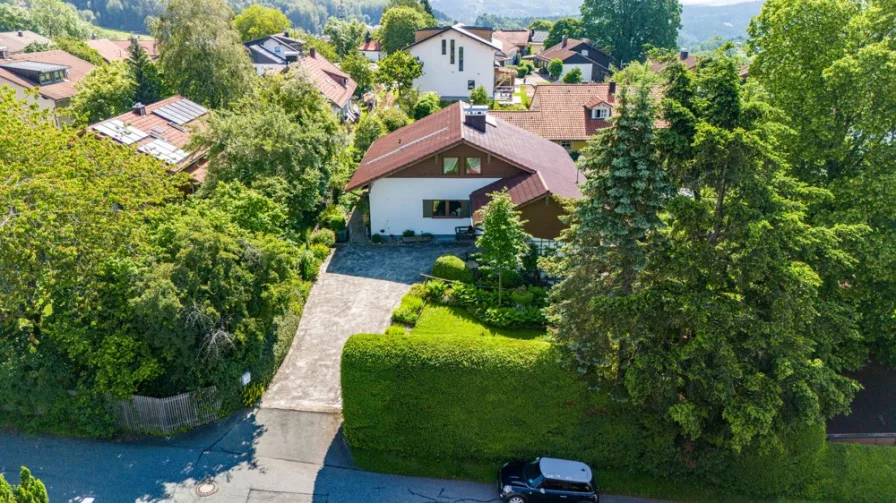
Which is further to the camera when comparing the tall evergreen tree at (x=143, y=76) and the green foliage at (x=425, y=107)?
the green foliage at (x=425, y=107)

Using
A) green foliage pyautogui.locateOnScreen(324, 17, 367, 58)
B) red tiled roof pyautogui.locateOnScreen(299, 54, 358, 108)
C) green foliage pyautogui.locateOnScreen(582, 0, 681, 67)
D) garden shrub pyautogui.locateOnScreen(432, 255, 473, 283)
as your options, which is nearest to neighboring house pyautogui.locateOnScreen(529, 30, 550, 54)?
green foliage pyautogui.locateOnScreen(582, 0, 681, 67)

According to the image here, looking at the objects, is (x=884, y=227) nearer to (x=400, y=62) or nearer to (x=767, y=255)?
(x=767, y=255)

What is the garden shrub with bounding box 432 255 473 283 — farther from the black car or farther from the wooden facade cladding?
the black car

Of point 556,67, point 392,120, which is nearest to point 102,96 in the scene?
point 392,120

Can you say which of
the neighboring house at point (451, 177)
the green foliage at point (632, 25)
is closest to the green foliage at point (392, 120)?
the neighboring house at point (451, 177)

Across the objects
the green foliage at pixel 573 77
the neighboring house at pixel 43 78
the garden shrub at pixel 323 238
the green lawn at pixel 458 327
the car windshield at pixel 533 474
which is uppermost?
the green foliage at pixel 573 77

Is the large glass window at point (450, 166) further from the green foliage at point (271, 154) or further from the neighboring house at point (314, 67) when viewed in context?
the neighboring house at point (314, 67)
